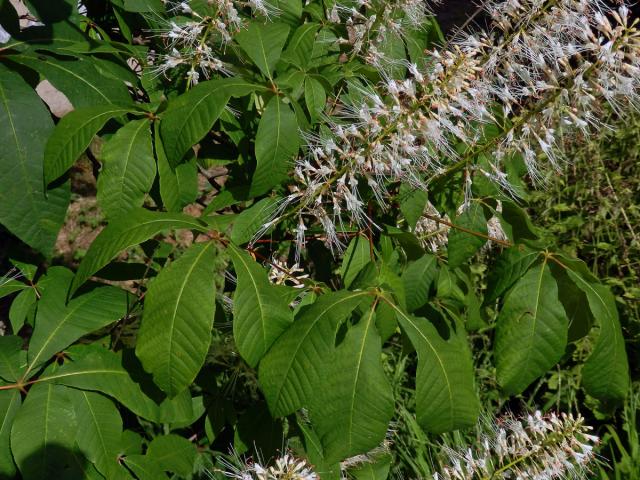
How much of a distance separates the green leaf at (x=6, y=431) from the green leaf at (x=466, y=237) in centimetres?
110

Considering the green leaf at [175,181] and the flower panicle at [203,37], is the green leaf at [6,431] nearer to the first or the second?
the green leaf at [175,181]

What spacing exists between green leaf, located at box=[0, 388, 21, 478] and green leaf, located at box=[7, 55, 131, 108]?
70 centimetres

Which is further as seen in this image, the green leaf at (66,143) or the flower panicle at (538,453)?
the flower panicle at (538,453)

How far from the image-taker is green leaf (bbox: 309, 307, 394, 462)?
134cm

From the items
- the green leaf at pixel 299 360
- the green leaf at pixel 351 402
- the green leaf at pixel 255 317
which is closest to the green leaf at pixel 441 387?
the green leaf at pixel 351 402

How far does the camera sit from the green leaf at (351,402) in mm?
1339

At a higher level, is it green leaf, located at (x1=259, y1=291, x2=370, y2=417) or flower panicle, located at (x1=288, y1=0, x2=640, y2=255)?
flower panicle, located at (x1=288, y1=0, x2=640, y2=255)

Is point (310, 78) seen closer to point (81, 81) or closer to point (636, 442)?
point (81, 81)

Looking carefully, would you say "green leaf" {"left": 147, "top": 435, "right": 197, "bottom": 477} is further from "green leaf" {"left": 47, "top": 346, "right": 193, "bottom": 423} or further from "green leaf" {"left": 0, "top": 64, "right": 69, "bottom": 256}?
"green leaf" {"left": 0, "top": 64, "right": 69, "bottom": 256}

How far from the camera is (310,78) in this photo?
1748 millimetres

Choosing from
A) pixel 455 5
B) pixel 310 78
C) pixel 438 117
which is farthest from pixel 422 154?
pixel 455 5

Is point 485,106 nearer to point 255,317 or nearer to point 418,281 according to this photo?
point 418,281

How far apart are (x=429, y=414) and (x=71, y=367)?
2.72 ft

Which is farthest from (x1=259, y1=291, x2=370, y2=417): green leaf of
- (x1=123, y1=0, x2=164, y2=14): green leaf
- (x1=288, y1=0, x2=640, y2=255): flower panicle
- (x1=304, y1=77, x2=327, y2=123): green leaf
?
(x1=123, y1=0, x2=164, y2=14): green leaf
